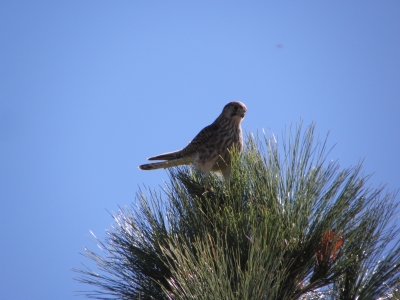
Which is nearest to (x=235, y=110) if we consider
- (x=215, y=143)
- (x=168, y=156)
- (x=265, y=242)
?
(x=215, y=143)

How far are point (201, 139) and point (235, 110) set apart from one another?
1.40 ft

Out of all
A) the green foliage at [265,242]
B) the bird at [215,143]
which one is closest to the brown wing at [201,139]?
the bird at [215,143]

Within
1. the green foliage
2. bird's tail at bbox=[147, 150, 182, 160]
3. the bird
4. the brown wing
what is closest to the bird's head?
the bird

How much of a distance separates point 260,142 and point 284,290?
0.98 m

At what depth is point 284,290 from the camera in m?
2.58

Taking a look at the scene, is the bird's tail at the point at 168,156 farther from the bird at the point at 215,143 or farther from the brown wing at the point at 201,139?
the brown wing at the point at 201,139

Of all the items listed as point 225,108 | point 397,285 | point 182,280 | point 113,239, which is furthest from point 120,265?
point 225,108

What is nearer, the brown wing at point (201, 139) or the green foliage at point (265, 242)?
the green foliage at point (265, 242)

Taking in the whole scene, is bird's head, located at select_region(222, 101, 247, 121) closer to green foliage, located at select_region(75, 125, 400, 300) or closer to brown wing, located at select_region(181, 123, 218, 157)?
brown wing, located at select_region(181, 123, 218, 157)

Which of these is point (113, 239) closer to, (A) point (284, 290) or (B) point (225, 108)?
(A) point (284, 290)

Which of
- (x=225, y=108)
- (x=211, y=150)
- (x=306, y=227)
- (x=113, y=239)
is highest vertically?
(x=225, y=108)

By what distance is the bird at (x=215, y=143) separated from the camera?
15.3 feet

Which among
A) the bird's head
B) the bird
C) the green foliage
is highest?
the bird's head

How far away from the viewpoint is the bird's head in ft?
16.3
